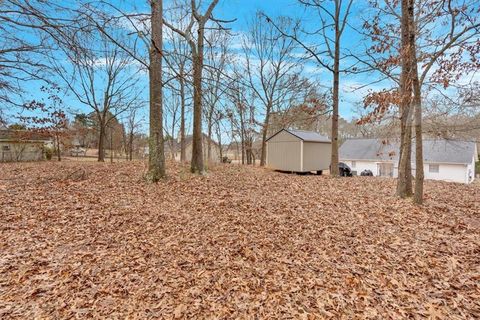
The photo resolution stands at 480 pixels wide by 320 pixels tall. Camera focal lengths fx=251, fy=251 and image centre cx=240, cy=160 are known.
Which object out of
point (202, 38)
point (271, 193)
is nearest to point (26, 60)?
point (202, 38)

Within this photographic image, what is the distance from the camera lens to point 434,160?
20828 mm

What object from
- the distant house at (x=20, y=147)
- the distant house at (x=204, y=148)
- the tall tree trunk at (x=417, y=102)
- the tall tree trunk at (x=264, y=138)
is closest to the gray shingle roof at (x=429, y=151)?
the tall tree trunk at (x=264, y=138)

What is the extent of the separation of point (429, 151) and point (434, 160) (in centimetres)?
122

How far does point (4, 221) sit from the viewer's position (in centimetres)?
371

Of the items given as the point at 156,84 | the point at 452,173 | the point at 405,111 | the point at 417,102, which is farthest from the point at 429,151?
the point at 156,84

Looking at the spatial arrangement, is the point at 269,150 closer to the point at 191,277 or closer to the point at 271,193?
the point at 271,193

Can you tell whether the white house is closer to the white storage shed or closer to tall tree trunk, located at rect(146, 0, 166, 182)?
the white storage shed

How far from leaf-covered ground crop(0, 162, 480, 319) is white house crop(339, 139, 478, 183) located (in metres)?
14.8

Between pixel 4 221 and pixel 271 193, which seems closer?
pixel 4 221

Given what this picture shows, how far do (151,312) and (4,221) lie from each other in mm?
3175

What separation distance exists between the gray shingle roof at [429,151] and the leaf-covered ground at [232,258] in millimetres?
14360

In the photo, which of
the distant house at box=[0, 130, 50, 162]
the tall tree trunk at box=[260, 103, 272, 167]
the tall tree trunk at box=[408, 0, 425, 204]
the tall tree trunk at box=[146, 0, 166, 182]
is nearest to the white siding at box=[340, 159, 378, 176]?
the tall tree trunk at box=[260, 103, 272, 167]

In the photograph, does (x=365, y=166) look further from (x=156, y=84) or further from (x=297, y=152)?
(x=156, y=84)

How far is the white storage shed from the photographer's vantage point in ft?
39.8
